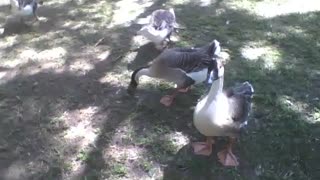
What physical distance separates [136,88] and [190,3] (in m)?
2.98

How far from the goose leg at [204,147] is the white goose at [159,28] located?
2.05 m

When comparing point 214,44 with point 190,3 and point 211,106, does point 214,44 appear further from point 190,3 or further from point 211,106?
point 190,3

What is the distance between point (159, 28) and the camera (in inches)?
236

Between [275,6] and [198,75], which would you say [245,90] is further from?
[275,6]

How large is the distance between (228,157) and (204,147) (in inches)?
10.2

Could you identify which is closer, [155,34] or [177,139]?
[177,139]

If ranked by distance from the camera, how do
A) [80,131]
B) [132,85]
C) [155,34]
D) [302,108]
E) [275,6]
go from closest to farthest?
[80,131] → [302,108] → [132,85] → [155,34] → [275,6]

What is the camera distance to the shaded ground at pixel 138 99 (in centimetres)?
413

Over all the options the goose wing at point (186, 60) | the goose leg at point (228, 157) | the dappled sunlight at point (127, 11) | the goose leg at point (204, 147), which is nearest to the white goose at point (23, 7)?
the dappled sunlight at point (127, 11)

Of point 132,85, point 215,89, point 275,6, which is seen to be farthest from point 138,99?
point 275,6

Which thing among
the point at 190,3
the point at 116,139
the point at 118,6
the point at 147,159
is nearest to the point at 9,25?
the point at 118,6

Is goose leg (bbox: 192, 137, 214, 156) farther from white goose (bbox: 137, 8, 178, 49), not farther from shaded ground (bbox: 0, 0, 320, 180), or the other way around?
white goose (bbox: 137, 8, 178, 49)

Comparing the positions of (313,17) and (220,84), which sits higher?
(220,84)

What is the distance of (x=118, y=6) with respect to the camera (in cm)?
773
